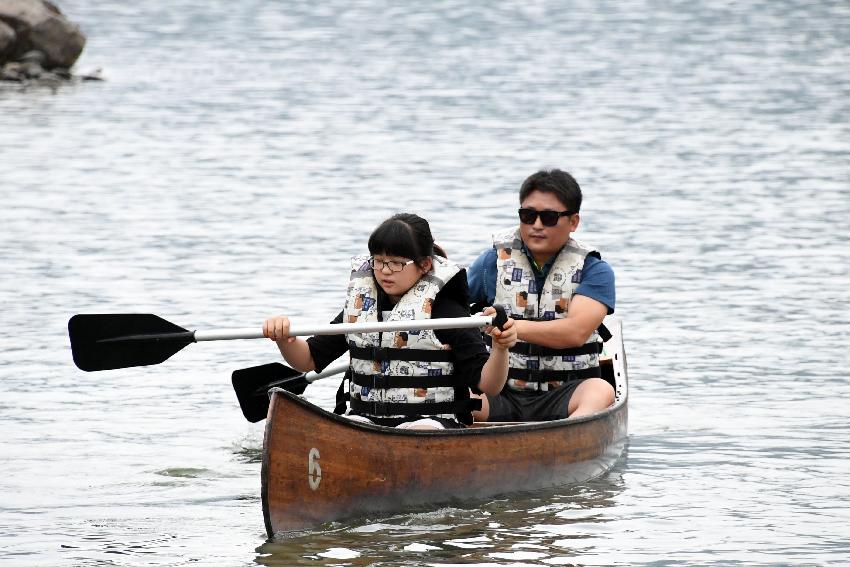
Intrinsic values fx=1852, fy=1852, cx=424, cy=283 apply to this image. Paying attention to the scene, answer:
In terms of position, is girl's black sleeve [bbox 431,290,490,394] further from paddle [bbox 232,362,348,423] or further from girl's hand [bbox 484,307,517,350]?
paddle [bbox 232,362,348,423]

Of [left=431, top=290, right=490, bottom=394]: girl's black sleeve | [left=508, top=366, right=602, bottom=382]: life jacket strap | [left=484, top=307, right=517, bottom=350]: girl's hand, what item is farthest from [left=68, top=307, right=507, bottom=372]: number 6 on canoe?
[left=508, top=366, right=602, bottom=382]: life jacket strap

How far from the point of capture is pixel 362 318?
24.7 feet

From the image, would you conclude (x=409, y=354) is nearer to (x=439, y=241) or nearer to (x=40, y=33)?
(x=439, y=241)

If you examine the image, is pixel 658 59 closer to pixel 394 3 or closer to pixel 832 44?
pixel 832 44

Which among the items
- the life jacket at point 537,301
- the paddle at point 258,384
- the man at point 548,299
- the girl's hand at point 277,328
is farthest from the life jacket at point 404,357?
the paddle at point 258,384

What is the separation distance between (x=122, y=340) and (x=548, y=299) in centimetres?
190

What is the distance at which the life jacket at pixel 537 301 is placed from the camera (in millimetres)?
8234

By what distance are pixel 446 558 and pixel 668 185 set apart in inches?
507

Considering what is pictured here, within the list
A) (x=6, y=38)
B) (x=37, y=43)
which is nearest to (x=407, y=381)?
(x=6, y=38)

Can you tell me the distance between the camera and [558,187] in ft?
26.5

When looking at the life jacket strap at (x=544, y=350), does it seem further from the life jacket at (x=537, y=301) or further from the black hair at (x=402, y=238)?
the black hair at (x=402, y=238)

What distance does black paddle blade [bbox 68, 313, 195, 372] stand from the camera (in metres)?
7.59

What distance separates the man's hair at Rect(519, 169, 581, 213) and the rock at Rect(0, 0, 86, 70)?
21986 mm

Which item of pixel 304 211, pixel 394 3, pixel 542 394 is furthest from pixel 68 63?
pixel 394 3
